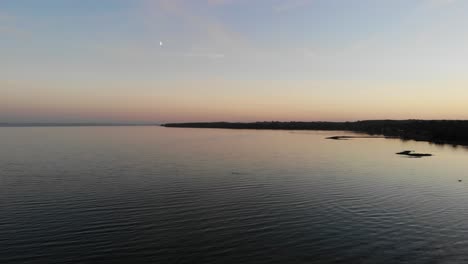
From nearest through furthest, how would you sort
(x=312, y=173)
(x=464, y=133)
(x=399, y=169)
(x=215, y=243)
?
(x=215, y=243) < (x=312, y=173) < (x=399, y=169) < (x=464, y=133)

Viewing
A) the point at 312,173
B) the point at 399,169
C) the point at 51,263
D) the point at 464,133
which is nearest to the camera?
the point at 51,263

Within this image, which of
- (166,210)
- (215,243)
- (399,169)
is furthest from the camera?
(399,169)

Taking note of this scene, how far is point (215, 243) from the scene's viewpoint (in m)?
15.7

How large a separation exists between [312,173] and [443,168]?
16086 mm

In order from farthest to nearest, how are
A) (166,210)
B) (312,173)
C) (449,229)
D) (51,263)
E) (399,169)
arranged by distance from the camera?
1. (399,169)
2. (312,173)
3. (166,210)
4. (449,229)
5. (51,263)

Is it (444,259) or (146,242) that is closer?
(444,259)

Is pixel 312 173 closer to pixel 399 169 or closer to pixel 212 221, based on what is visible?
pixel 399 169

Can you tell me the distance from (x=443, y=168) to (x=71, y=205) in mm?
38105

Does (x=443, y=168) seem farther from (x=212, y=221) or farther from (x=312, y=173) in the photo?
(x=212, y=221)

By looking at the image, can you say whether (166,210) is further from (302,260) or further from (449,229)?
(449,229)


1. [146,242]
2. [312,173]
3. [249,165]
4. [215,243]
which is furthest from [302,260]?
[249,165]

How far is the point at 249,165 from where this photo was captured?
1704 inches

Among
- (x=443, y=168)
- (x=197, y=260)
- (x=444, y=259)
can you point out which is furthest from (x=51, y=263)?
(x=443, y=168)

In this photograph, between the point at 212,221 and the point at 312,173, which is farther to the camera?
the point at 312,173
